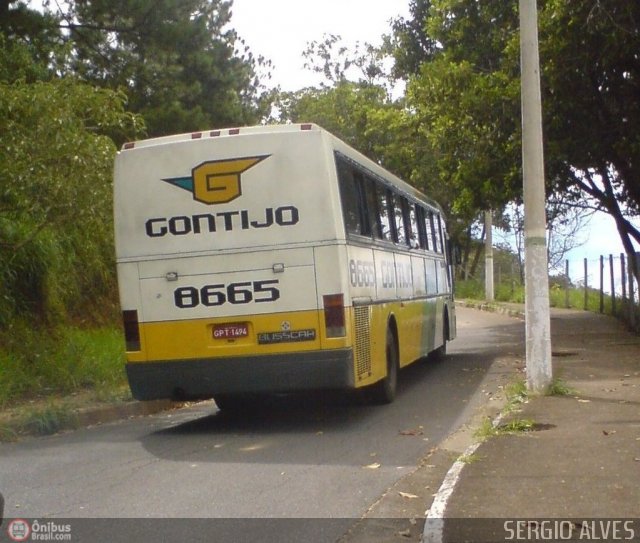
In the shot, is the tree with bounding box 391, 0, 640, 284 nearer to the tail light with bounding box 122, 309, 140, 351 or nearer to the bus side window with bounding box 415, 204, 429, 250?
the bus side window with bounding box 415, 204, 429, 250

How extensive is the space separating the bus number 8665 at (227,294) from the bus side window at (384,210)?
289cm

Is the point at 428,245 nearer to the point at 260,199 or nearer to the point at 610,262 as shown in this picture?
the point at 260,199

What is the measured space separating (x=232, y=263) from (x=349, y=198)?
1629 millimetres

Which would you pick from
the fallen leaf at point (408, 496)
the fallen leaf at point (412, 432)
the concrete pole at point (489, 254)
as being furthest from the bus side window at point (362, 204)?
the concrete pole at point (489, 254)

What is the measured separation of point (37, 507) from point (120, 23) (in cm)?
1696

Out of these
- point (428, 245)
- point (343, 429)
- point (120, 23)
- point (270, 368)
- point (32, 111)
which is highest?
point (120, 23)

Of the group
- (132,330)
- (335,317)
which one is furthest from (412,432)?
(132,330)

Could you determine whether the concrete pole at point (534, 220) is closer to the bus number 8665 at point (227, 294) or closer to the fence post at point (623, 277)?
the bus number 8665 at point (227, 294)

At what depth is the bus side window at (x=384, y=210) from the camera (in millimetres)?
13109

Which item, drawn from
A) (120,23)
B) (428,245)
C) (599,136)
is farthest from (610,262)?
(120,23)

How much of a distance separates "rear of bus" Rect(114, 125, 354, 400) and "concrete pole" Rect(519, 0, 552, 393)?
2549mm

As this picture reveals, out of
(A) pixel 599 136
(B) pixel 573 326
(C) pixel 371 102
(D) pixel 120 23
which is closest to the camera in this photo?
(A) pixel 599 136

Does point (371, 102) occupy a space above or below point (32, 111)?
above

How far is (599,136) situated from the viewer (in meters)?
19.7
